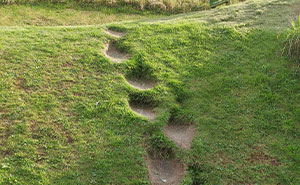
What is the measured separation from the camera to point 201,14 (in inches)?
462

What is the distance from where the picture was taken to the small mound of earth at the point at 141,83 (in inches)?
330

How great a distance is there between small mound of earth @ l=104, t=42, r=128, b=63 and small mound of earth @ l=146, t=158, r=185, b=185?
3.31 m

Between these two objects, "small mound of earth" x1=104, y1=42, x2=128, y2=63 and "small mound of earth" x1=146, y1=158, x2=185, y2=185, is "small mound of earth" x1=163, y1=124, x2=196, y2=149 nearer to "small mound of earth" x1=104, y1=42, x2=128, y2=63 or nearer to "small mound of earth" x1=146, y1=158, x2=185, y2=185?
"small mound of earth" x1=146, y1=158, x2=185, y2=185

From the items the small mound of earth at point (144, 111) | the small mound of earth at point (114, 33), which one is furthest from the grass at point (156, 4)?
the small mound of earth at point (144, 111)

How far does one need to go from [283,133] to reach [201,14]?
579 centimetres

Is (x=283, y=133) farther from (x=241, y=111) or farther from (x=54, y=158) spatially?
(x=54, y=158)

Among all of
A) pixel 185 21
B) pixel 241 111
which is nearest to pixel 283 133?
pixel 241 111

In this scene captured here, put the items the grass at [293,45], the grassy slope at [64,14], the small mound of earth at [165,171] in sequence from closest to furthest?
the small mound of earth at [165,171] < the grass at [293,45] < the grassy slope at [64,14]

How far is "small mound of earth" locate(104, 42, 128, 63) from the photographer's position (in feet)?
30.0

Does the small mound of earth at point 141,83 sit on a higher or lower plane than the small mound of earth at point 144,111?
higher

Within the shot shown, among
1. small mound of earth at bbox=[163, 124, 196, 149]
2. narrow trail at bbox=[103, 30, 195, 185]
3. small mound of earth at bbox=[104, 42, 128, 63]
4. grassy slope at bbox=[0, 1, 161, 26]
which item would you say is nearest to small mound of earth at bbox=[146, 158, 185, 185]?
narrow trail at bbox=[103, 30, 195, 185]

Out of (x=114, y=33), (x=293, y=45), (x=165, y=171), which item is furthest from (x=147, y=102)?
(x=293, y=45)

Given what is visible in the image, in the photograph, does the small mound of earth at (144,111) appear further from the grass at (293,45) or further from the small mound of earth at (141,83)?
the grass at (293,45)

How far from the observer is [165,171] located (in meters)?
6.63
